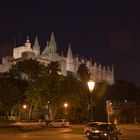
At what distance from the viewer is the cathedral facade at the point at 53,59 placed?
488 feet

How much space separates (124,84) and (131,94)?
5888mm

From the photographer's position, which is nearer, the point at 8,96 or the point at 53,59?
the point at 8,96

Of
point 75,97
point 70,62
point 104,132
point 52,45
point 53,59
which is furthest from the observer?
point 70,62

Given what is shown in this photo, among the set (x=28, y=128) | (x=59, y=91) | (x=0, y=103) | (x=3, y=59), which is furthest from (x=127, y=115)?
(x=3, y=59)

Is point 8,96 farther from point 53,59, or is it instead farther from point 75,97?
point 53,59

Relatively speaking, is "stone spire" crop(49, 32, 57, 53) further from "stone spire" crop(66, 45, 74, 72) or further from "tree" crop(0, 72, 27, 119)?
"tree" crop(0, 72, 27, 119)

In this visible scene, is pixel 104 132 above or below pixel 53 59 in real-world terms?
below

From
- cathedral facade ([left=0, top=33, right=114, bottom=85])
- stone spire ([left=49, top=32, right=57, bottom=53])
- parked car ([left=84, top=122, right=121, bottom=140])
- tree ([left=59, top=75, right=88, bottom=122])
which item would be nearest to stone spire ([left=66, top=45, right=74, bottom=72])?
cathedral facade ([left=0, top=33, right=114, bottom=85])

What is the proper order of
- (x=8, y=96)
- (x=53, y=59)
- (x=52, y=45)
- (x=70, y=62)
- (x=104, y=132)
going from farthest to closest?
(x=70, y=62) → (x=52, y=45) → (x=53, y=59) → (x=8, y=96) → (x=104, y=132)

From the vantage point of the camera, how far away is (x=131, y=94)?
97.4 metres

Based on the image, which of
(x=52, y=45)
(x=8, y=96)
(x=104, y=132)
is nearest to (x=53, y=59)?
(x=52, y=45)

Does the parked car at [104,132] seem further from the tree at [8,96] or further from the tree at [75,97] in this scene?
the tree at [8,96]

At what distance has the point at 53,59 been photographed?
162 meters

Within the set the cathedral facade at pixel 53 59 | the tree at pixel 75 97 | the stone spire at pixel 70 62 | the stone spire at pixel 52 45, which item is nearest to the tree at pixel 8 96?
the tree at pixel 75 97
